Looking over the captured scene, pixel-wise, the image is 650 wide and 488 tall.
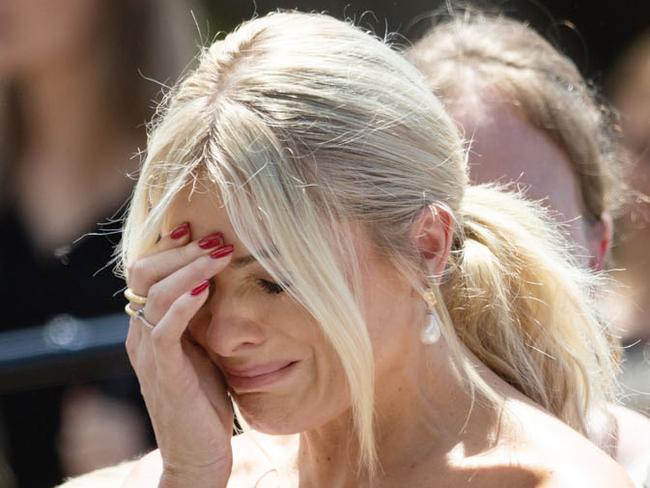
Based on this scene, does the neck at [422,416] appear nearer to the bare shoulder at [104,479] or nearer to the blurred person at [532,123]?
the blurred person at [532,123]

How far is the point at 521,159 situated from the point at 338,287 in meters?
0.82

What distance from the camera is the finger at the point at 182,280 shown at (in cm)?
192

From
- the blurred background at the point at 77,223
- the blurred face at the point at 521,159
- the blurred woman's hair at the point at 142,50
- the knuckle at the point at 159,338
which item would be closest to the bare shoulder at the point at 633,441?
the blurred background at the point at 77,223

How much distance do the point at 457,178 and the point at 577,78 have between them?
91cm

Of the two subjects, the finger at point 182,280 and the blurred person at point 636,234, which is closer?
the finger at point 182,280

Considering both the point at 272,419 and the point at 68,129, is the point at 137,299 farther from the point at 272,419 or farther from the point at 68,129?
the point at 68,129

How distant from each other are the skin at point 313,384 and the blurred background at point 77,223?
24.3 inches

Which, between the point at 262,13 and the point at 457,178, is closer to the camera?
the point at 457,178

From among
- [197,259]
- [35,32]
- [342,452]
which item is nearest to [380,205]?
[197,259]

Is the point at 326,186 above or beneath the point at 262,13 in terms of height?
above

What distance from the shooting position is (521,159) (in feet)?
8.61

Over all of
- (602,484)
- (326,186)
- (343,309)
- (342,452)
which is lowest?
(342,452)

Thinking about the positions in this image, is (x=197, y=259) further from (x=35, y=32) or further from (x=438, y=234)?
(x=35, y=32)

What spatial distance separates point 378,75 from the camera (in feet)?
6.71
